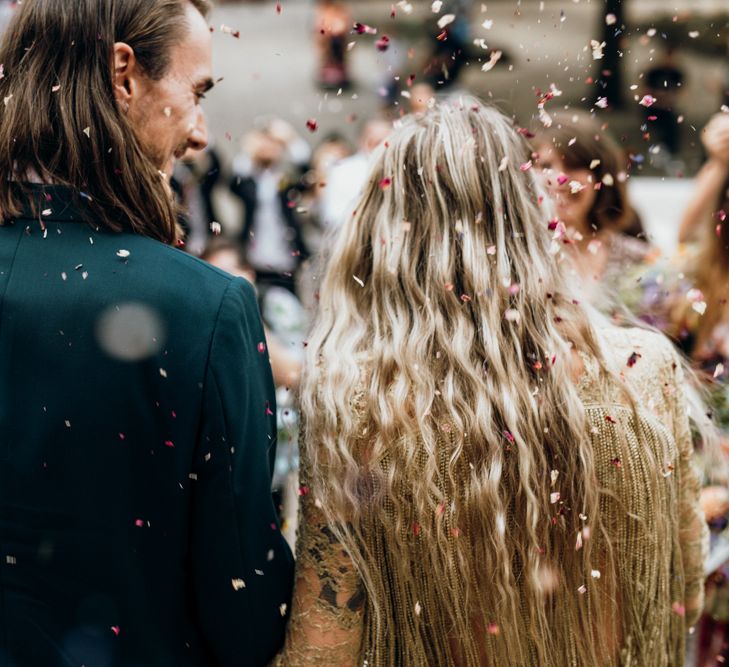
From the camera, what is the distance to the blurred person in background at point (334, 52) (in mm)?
11359

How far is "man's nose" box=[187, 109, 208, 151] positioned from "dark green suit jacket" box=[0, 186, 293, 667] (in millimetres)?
291

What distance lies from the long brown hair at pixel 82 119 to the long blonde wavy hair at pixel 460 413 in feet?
1.49

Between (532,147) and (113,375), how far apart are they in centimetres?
98

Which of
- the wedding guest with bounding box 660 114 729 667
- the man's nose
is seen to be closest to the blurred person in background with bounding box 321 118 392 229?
the wedding guest with bounding box 660 114 729 667

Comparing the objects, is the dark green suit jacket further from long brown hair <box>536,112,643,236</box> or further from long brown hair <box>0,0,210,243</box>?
long brown hair <box>536,112,643,236</box>

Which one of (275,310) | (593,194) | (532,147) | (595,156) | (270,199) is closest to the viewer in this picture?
(532,147)

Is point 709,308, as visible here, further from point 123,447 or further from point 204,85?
point 123,447

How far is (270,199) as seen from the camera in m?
7.26

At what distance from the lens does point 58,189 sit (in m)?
1.47

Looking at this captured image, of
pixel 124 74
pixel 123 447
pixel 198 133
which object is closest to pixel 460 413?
pixel 123 447

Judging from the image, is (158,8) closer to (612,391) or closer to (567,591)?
(612,391)

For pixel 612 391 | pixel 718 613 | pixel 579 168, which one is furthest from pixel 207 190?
pixel 612 391

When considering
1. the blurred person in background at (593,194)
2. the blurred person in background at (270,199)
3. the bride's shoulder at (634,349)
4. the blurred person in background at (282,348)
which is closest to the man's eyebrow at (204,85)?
the bride's shoulder at (634,349)

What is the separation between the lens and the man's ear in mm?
1492
